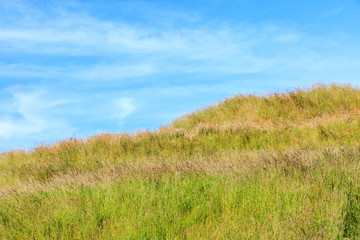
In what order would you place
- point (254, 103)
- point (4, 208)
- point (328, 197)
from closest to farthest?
point (328, 197), point (4, 208), point (254, 103)

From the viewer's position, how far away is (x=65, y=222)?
381 cm

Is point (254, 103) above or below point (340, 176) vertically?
above

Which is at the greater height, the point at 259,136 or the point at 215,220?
the point at 259,136

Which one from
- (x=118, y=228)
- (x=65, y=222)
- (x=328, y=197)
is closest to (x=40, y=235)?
(x=65, y=222)

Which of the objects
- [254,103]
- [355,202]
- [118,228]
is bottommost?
[355,202]

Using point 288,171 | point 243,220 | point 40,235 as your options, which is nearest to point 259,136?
point 288,171

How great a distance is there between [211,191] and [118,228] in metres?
1.32

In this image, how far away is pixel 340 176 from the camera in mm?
4473

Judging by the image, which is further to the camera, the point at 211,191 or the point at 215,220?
the point at 211,191

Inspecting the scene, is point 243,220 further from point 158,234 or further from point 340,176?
point 340,176

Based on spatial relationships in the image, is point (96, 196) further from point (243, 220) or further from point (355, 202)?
point (355, 202)

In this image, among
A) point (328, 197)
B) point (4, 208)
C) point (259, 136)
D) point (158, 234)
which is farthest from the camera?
point (259, 136)

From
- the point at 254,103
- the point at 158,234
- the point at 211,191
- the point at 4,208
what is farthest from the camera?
the point at 254,103

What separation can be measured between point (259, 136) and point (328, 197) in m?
6.30
